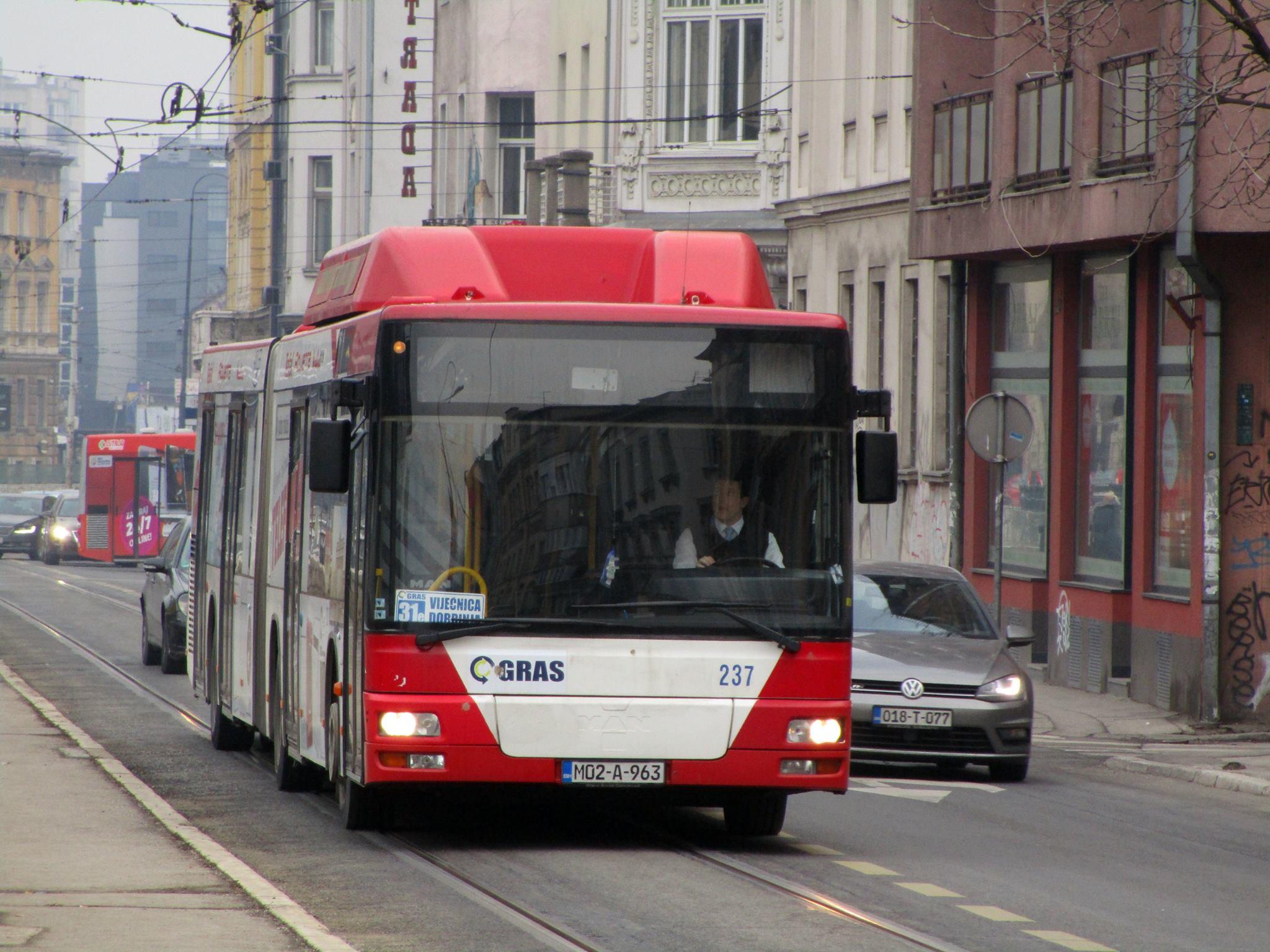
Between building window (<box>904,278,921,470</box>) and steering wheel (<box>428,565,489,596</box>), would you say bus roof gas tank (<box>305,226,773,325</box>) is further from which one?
building window (<box>904,278,921,470</box>)

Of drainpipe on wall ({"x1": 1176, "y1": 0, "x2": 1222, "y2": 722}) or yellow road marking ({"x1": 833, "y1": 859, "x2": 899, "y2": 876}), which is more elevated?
drainpipe on wall ({"x1": 1176, "y1": 0, "x2": 1222, "y2": 722})

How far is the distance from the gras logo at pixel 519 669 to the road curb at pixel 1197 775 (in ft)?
22.7

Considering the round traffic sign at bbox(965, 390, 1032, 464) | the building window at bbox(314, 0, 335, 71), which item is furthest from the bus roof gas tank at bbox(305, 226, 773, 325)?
the building window at bbox(314, 0, 335, 71)

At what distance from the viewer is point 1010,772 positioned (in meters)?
16.2

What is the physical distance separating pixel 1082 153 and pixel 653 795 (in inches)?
514

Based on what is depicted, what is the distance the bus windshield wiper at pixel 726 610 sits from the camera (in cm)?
1091

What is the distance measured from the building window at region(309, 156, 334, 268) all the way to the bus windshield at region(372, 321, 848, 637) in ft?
171

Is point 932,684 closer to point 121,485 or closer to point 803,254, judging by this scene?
point 803,254

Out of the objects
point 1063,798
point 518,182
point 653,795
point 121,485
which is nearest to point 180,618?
point 1063,798

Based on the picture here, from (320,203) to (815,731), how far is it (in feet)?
174

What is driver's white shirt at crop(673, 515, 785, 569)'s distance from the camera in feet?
35.8

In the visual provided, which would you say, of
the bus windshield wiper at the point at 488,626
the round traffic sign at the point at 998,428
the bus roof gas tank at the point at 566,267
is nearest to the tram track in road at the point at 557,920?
the bus windshield wiper at the point at 488,626

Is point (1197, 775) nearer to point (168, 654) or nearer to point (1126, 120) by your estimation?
point (1126, 120)

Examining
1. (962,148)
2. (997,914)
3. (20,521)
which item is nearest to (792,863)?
(997,914)
